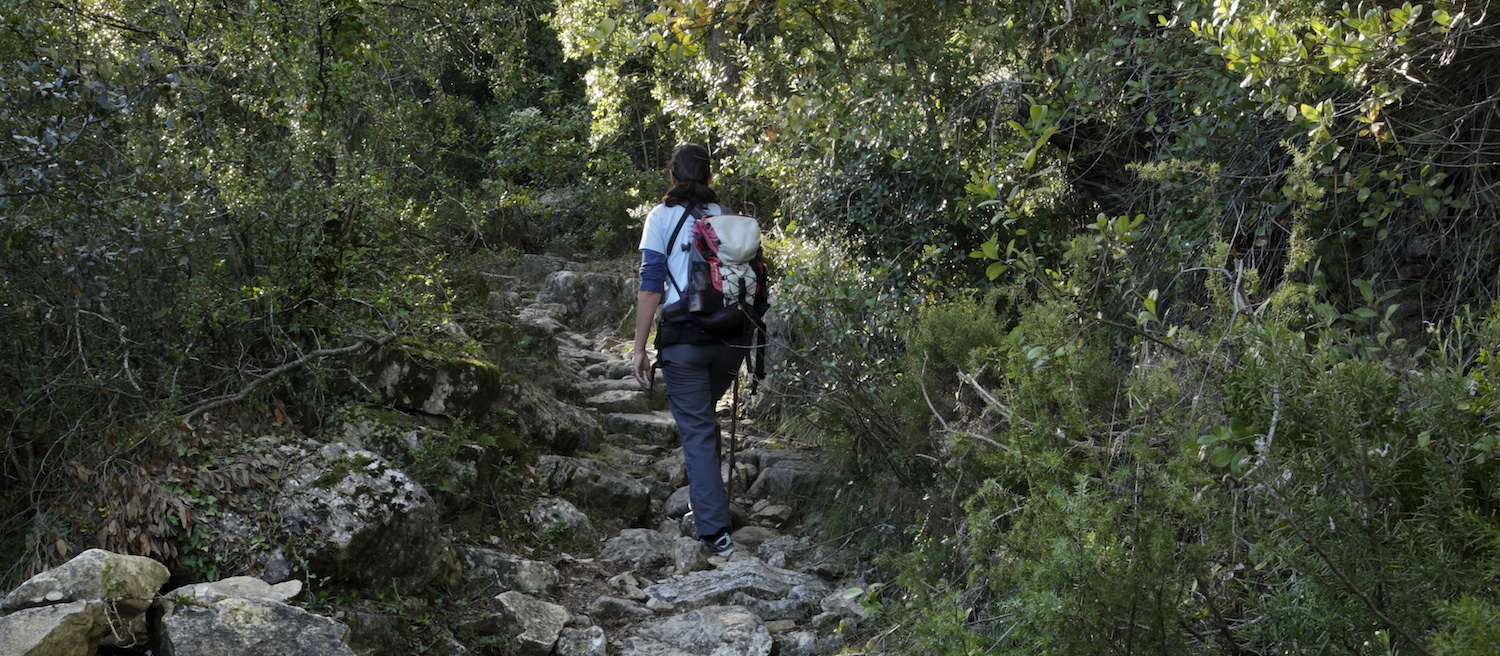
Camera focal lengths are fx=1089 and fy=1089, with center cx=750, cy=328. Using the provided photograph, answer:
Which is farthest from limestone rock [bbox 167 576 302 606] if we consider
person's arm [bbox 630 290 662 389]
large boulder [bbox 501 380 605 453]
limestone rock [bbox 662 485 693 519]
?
large boulder [bbox 501 380 605 453]

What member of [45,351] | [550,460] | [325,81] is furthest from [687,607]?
[325,81]

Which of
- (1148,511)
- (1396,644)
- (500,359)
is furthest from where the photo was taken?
(500,359)

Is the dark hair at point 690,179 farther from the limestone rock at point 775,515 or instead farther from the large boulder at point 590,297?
the large boulder at point 590,297

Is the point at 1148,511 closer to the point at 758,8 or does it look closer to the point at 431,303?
the point at 758,8

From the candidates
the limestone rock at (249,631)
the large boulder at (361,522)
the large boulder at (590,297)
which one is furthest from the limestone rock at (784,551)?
the large boulder at (590,297)

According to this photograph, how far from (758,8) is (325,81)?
100 inches

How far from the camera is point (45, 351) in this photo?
439 cm

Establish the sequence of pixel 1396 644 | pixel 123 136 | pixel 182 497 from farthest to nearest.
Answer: pixel 123 136
pixel 182 497
pixel 1396 644

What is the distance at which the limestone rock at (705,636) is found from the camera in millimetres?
4438

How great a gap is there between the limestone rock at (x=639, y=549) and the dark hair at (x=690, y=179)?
1844 mm

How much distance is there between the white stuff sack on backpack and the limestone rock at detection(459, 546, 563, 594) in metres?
1.64

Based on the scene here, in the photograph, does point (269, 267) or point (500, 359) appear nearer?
point (269, 267)

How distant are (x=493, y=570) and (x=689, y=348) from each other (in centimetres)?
149

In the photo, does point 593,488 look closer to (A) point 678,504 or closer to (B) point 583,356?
(A) point 678,504
